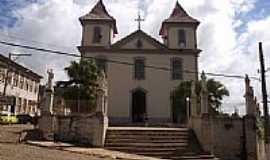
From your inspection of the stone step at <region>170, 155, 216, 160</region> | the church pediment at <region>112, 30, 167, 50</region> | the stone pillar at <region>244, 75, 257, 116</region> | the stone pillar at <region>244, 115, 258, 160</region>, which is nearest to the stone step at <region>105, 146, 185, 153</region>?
the stone step at <region>170, 155, 216, 160</region>

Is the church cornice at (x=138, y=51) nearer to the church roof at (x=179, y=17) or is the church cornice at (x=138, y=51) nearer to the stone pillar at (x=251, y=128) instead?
the church roof at (x=179, y=17)

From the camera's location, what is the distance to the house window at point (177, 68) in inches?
1312

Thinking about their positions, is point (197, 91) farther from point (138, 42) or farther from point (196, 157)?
point (138, 42)

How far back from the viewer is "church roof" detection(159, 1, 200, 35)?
35531mm

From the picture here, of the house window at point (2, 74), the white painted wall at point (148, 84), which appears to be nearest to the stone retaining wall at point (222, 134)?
the white painted wall at point (148, 84)

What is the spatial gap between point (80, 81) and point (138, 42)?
1013 cm

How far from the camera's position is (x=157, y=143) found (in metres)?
17.2

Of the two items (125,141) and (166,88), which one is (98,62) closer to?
(166,88)

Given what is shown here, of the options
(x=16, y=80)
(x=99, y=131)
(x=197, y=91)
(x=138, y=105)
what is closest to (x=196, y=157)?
(x=99, y=131)

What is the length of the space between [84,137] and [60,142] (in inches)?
50.3

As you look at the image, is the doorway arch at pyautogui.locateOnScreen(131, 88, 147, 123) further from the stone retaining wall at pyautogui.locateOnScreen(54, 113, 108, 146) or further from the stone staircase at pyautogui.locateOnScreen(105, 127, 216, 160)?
the stone retaining wall at pyautogui.locateOnScreen(54, 113, 108, 146)

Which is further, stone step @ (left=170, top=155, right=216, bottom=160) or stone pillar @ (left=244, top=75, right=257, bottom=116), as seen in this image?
stone pillar @ (left=244, top=75, right=257, bottom=116)

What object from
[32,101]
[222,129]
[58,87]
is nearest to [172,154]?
[222,129]

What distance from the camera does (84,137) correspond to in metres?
17.2
